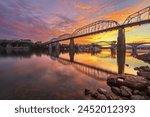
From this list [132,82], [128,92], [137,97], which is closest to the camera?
[137,97]

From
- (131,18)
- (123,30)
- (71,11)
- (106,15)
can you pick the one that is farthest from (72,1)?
(123,30)

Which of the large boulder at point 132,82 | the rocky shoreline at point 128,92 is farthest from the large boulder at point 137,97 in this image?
the large boulder at point 132,82

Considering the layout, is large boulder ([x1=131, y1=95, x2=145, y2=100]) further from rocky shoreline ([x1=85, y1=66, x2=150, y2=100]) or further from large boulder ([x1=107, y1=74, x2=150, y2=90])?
large boulder ([x1=107, y1=74, x2=150, y2=90])

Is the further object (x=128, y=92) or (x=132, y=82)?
(x=132, y=82)

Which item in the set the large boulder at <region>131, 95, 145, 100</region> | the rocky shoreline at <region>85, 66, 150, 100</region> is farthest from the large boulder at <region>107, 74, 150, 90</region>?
the large boulder at <region>131, 95, 145, 100</region>

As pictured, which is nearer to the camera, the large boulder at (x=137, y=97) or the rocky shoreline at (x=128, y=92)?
the large boulder at (x=137, y=97)

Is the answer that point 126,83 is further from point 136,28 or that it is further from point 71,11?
point 136,28

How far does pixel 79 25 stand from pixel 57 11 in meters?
3.29

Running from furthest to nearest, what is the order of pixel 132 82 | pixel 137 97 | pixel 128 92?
1. pixel 132 82
2. pixel 128 92
3. pixel 137 97

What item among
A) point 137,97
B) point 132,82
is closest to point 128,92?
point 137,97

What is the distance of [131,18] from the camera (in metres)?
16.3

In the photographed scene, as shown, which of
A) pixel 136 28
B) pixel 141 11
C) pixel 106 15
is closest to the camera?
pixel 106 15

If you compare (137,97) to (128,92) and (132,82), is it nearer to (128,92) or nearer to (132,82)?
(128,92)

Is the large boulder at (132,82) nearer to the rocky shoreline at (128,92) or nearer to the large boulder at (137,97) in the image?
the rocky shoreline at (128,92)
